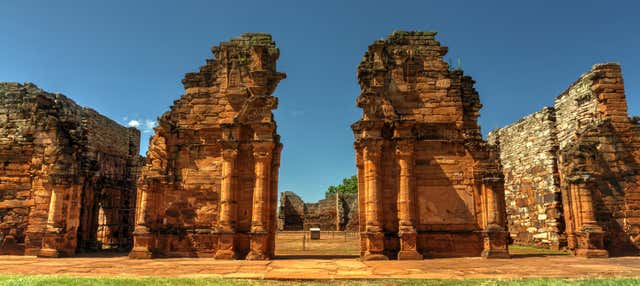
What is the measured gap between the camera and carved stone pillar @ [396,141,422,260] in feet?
36.9

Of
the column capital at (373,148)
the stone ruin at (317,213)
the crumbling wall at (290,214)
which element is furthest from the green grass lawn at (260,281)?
the crumbling wall at (290,214)

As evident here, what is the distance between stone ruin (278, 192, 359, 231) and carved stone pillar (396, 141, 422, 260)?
938 inches

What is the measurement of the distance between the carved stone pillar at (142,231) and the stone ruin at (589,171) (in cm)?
1261

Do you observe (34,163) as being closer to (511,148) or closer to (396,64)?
(396,64)

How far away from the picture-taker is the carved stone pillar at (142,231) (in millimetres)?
11695

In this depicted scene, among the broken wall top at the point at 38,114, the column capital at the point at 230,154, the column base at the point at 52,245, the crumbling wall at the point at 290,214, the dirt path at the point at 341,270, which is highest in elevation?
the broken wall top at the point at 38,114

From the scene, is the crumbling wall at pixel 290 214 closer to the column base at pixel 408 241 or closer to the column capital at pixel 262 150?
the column capital at pixel 262 150

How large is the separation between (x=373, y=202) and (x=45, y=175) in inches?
432

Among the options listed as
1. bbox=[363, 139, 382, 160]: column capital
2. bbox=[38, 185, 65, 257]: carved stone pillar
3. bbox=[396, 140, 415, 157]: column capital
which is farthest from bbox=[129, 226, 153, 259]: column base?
bbox=[396, 140, 415, 157]: column capital

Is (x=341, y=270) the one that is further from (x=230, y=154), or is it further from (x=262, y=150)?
(x=230, y=154)

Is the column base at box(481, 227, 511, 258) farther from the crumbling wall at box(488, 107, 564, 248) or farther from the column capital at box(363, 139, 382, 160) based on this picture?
the crumbling wall at box(488, 107, 564, 248)

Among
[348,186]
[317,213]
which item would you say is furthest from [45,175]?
[348,186]

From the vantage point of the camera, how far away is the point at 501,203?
11.7 m

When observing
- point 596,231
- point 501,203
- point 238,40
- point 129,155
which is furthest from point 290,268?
point 129,155
